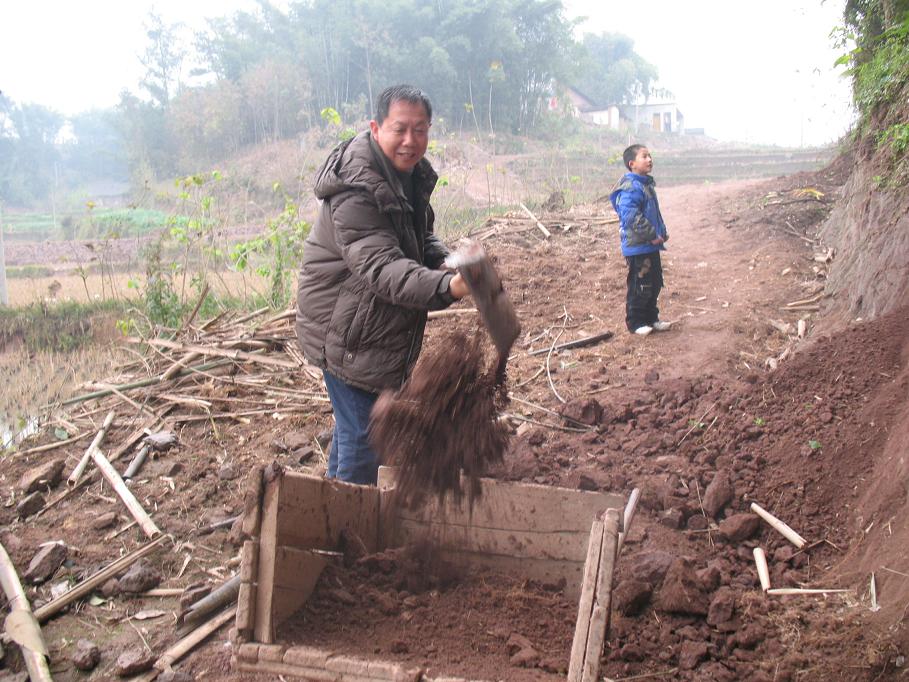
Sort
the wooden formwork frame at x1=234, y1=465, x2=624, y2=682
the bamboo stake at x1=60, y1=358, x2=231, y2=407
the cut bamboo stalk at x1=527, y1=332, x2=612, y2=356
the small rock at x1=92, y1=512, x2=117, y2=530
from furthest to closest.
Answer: the cut bamboo stalk at x1=527, y1=332, x2=612, y2=356
the bamboo stake at x1=60, y1=358, x2=231, y2=407
the small rock at x1=92, y1=512, x2=117, y2=530
the wooden formwork frame at x1=234, y1=465, x2=624, y2=682

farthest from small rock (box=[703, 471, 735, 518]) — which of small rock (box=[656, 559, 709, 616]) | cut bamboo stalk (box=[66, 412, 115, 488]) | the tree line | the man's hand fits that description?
the tree line

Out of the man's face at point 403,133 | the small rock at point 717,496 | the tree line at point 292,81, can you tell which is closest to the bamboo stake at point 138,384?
the man's face at point 403,133

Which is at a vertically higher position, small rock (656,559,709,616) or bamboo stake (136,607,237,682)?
small rock (656,559,709,616)

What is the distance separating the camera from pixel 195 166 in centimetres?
2928

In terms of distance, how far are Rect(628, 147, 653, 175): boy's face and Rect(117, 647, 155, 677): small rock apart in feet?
15.6

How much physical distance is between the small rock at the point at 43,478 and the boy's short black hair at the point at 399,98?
3.75m

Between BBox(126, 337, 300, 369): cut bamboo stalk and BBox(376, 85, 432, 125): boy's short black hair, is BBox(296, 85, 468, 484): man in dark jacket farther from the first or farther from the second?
BBox(126, 337, 300, 369): cut bamboo stalk

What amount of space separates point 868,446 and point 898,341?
2.63 ft

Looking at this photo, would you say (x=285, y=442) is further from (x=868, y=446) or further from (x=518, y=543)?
(x=868, y=446)

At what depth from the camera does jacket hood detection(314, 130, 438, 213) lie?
2852 millimetres

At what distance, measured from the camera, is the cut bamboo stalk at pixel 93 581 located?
3.92m

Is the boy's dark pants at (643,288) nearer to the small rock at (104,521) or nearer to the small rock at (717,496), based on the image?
the small rock at (717,496)

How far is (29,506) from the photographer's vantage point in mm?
5039

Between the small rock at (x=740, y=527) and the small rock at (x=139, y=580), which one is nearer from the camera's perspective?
the small rock at (x=740, y=527)
